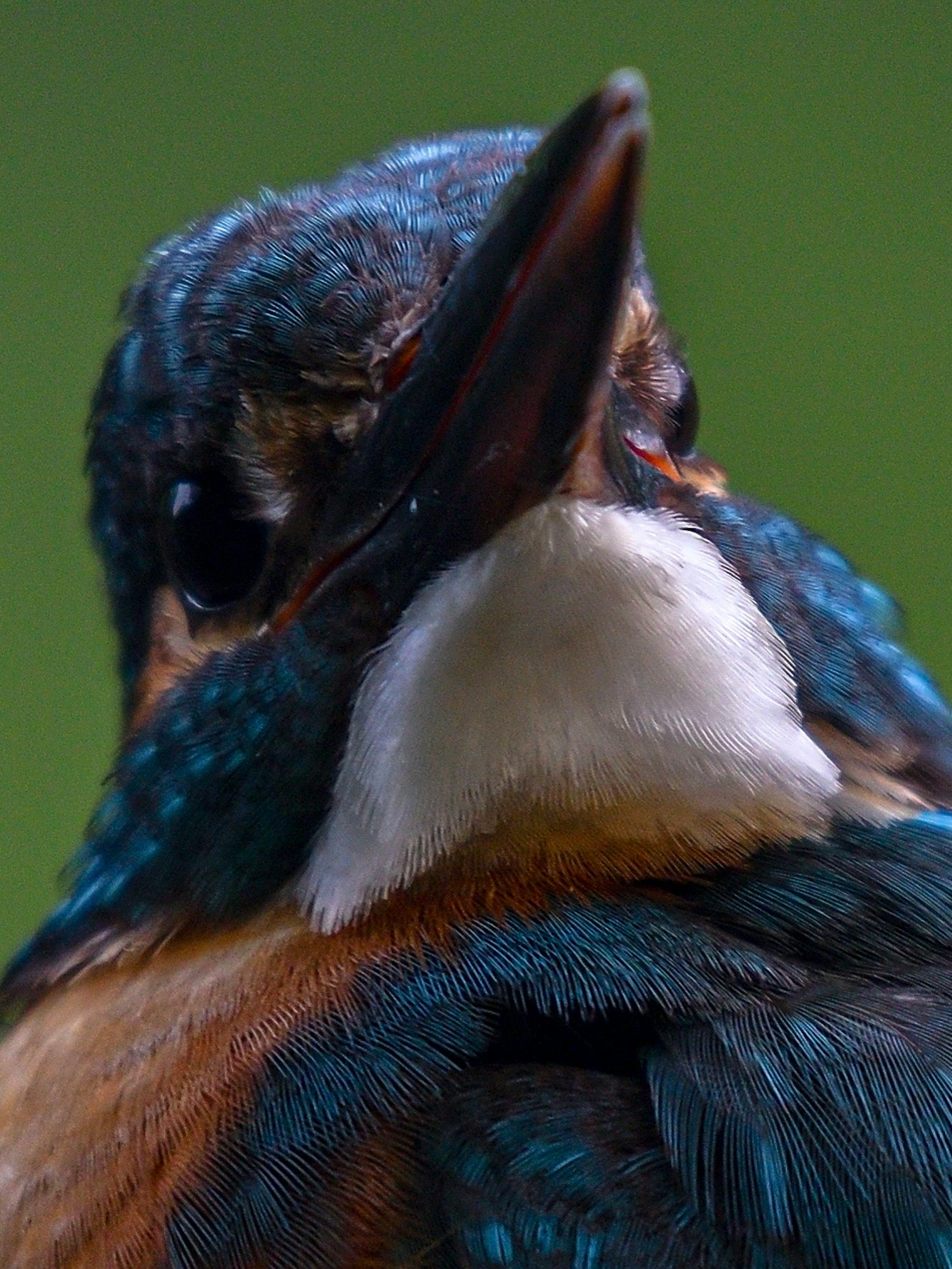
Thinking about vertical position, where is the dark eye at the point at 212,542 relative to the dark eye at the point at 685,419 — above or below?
below

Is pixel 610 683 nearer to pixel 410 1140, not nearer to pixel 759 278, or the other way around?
pixel 410 1140

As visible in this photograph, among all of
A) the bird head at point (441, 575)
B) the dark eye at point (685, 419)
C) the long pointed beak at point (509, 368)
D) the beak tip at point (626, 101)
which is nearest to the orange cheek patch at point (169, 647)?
the bird head at point (441, 575)

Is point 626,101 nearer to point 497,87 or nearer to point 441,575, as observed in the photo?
point 441,575

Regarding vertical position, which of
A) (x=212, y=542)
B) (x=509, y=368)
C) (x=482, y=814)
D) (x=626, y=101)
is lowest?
(x=482, y=814)

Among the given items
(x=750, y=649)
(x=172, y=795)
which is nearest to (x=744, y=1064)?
(x=750, y=649)

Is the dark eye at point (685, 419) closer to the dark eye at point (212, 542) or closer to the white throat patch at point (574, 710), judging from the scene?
the white throat patch at point (574, 710)

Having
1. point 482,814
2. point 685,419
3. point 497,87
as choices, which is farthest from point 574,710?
point 497,87
